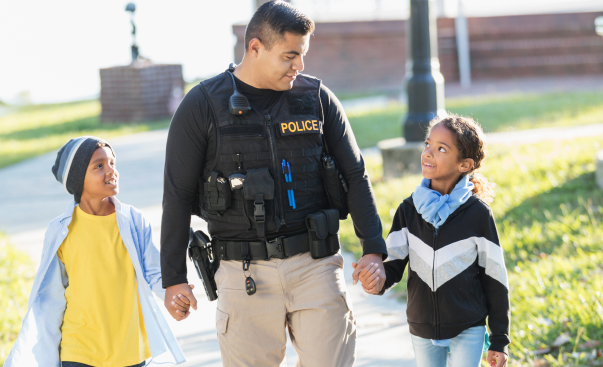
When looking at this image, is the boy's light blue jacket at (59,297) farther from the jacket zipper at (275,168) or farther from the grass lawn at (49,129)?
the grass lawn at (49,129)

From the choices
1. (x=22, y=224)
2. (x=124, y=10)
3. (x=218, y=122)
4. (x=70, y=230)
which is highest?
(x=124, y=10)

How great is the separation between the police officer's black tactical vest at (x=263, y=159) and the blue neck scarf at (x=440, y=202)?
44 cm

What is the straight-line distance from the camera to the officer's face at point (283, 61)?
276 centimetres

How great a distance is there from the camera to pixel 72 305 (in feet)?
10.1

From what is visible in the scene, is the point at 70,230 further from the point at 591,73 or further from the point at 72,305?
the point at 591,73

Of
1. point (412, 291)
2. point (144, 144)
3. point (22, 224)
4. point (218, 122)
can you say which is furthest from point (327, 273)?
point (144, 144)

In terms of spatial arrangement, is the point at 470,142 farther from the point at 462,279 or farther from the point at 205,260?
the point at 205,260

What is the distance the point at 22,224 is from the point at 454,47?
14797 millimetres

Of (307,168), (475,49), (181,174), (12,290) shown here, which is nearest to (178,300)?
(181,174)

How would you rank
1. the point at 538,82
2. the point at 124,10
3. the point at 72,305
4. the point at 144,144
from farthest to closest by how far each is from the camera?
the point at 538,82 → the point at 124,10 → the point at 144,144 → the point at 72,305

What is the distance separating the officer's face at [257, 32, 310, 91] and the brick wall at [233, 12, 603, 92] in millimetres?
16739

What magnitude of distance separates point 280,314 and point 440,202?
0.77m

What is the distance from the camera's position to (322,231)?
2.79 m

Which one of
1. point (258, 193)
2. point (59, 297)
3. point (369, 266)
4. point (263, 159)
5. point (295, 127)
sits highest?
point (295, 127)
